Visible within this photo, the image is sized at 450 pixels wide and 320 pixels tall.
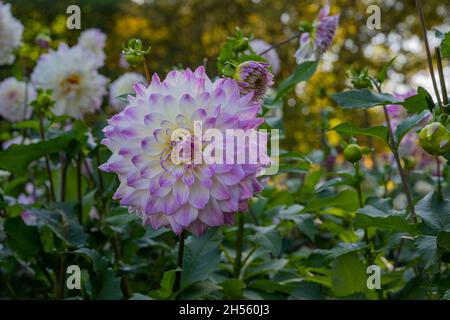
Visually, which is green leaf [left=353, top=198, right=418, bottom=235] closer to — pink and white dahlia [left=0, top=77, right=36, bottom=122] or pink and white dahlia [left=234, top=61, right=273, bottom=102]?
pink and white dahlia [left=234, top=61, right=273, bottom=102]

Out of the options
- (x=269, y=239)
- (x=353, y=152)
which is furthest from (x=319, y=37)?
(x=269, y=239)

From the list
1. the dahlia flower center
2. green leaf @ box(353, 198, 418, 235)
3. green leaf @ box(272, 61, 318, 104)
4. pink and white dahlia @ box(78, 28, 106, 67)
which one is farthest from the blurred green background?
green leaf @ box(353, 198, 418, 235)

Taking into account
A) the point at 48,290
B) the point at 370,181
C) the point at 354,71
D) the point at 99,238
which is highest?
the point at 354,71

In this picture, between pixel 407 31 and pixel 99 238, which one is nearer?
pixel 99 238

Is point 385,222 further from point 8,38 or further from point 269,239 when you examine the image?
point 8,38

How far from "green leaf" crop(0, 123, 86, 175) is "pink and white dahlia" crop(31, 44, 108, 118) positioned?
261 millimetres

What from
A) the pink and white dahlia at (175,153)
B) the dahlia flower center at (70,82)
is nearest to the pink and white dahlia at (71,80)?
the dahlia flower center at (70,82)

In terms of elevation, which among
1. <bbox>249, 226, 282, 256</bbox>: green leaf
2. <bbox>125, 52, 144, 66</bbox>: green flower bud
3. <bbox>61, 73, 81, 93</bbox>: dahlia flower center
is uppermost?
<bbox>61, 73, 81, 93</bbox>: dahlia flower center

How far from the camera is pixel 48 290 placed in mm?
1638

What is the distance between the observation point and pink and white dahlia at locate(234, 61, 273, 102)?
0.95 m

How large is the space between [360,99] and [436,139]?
0.84ft
